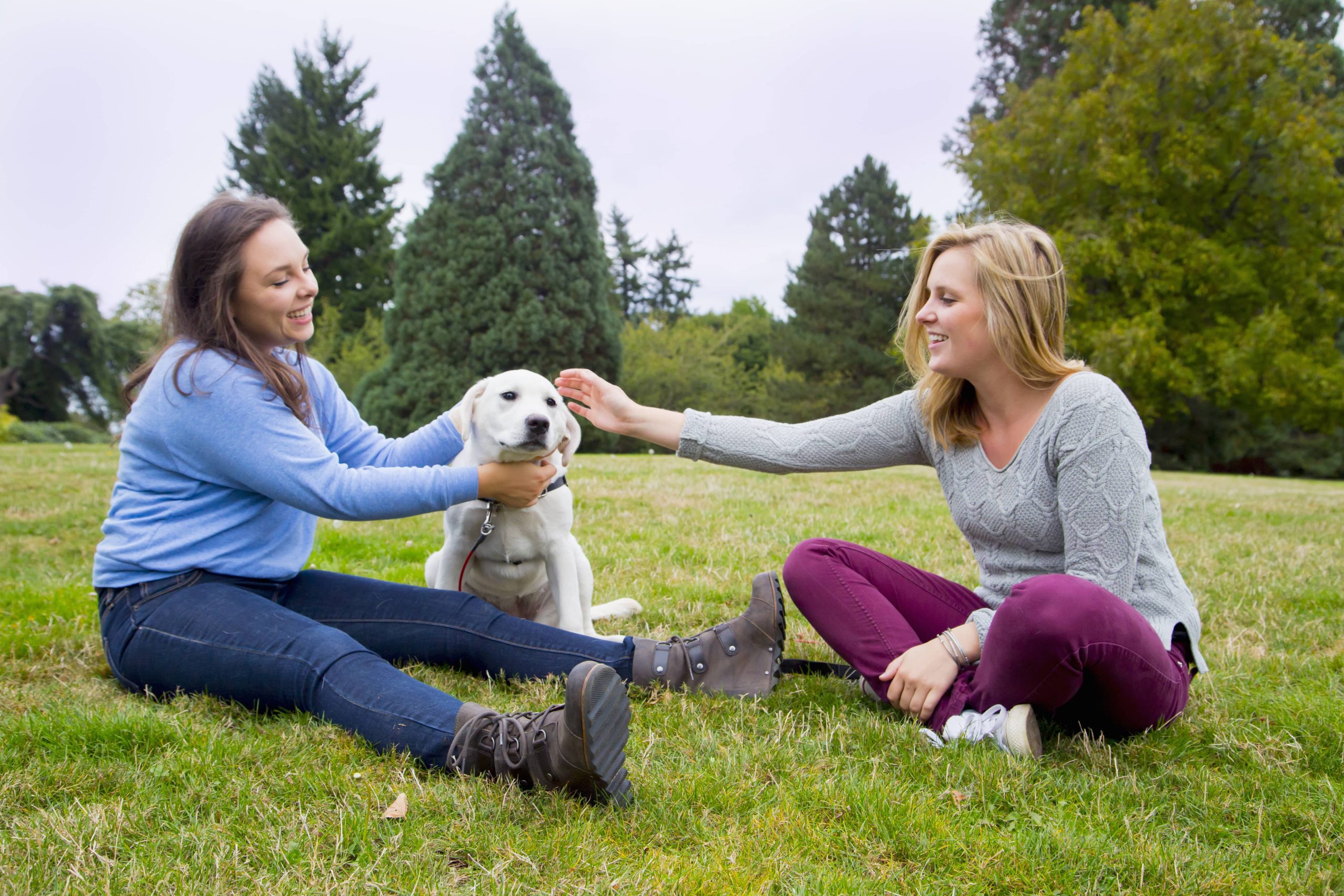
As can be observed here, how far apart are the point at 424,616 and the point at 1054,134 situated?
22695 millimetres

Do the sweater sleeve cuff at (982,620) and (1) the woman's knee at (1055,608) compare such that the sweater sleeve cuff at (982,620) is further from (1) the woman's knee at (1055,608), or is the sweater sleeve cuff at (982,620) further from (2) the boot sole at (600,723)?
(2) the boot sole at (600,723)

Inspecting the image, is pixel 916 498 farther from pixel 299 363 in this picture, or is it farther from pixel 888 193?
pixel 888 193

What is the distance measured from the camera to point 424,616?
3197 millimetres

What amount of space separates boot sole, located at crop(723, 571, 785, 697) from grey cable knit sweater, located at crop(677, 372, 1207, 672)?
1.47 ft

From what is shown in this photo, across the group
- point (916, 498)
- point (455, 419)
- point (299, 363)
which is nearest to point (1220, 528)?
point (916, 498)

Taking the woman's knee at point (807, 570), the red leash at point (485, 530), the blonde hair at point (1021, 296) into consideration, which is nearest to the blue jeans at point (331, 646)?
the red leash at point (485, 530)

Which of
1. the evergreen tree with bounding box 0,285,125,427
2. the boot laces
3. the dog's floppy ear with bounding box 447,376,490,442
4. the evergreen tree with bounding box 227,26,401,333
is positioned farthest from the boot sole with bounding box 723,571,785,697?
the evergreen tree with bounding box 227,26,401,333

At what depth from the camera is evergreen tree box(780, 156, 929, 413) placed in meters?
30.3

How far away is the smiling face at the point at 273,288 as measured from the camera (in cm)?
300

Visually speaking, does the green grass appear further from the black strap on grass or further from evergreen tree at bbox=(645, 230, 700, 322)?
evergreen tree at bbox=(645, 230, 700, 322)

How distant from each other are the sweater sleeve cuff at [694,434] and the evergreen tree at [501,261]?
16850 mm

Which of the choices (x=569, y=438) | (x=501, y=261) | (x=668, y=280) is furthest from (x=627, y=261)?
(x=569, y=438)

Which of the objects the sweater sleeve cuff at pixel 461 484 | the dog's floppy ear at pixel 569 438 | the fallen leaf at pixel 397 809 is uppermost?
the dog's floppy ear at pixel 569 438

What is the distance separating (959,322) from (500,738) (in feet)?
6.00
